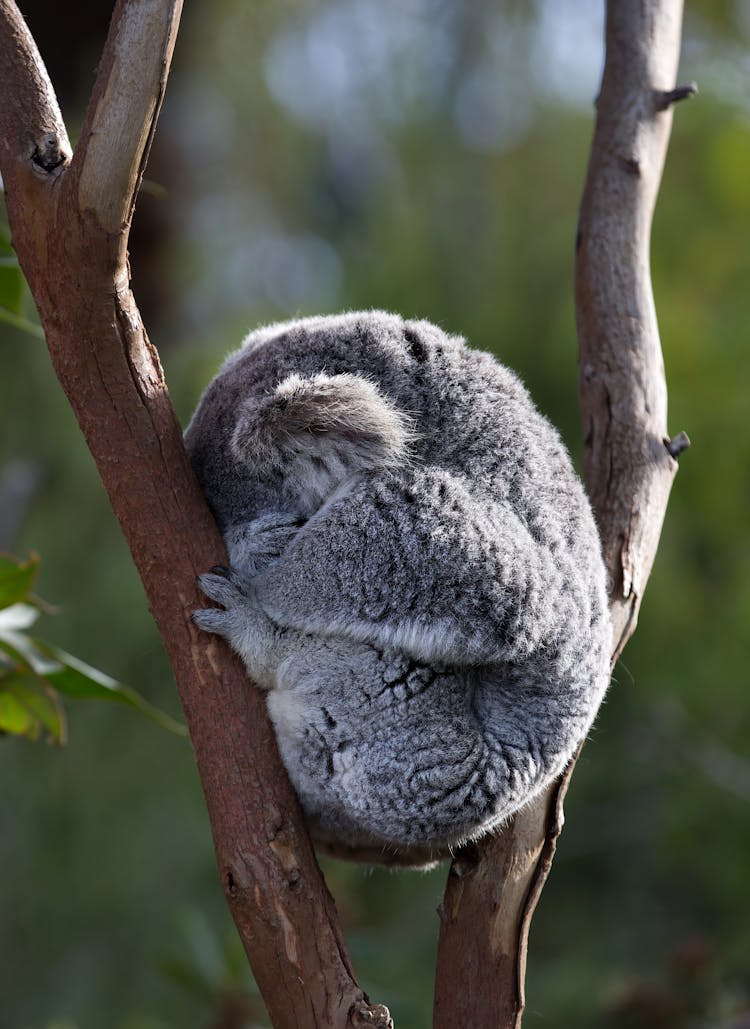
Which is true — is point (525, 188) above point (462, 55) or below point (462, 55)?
below

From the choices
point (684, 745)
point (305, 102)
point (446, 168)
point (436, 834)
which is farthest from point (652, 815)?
point (305, 102)

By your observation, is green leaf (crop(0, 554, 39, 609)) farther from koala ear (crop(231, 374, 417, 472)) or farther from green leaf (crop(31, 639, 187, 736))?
koala ear (crop(231, 374, 417, 472))

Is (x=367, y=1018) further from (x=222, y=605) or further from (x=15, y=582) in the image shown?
(x=15, y=582)

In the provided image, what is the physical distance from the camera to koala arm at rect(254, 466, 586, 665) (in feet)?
7.05

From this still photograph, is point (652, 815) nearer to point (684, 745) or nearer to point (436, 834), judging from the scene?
point (684, 745)

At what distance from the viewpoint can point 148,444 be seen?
6.57 feet

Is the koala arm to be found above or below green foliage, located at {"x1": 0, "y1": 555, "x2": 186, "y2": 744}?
above

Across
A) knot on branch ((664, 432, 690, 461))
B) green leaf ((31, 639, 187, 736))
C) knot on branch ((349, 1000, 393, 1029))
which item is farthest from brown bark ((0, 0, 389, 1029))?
knot on branch ((664, 432, 690, 461))

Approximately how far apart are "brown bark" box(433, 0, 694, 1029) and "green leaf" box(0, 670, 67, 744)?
3.09 ft

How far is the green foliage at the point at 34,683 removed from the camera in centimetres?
233

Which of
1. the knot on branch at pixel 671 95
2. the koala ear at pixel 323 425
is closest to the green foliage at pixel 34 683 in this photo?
the koala ear at pixel 323 425

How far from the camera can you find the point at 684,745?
4.96 meters

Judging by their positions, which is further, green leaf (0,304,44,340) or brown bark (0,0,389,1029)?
green leaf (0,304,44,340)

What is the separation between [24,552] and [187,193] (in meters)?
3.47
